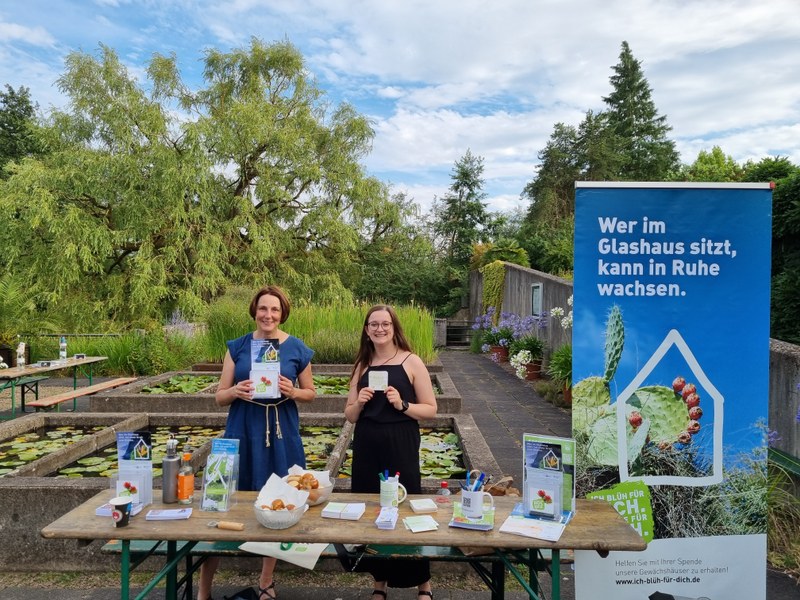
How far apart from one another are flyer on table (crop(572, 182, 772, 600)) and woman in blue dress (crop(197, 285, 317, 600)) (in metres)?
1.46

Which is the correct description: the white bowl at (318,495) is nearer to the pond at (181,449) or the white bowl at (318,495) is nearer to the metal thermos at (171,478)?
the metal thermos at (171,478)

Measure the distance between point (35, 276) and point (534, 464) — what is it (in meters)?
17.6

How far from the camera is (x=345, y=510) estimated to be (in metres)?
2.39

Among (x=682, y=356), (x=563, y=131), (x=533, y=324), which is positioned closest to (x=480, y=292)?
(x=533, y=324)

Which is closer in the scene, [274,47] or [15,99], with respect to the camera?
[274,47]

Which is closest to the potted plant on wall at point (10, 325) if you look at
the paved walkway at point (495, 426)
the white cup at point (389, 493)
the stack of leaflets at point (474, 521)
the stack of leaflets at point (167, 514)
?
the paved walkway at point (495, 426)

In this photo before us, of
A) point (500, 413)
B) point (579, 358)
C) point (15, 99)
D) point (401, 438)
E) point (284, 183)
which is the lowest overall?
point (500, 413)

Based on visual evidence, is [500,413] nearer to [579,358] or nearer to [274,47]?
[579,358]

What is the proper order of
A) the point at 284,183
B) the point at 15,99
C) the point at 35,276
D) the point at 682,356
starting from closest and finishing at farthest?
the point at 682,356, the point at 35,276, the point at 284,183, the point at 15,99

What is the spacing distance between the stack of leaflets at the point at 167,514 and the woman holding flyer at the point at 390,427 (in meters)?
0.87

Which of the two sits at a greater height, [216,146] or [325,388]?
[216,146]

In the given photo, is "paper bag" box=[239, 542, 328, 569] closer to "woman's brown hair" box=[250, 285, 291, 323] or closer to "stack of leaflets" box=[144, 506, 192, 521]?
"stack of leaflets" box=[144, 506, 192, 521]

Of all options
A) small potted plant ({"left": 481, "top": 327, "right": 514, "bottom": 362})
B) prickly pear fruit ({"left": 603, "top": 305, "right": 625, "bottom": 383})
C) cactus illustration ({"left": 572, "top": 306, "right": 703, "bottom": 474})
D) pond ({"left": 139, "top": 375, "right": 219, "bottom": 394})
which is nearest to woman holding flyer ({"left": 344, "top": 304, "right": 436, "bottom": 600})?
cactus illustration ({"left": 572, "top": 306, "right": 703, "bottom": 474})

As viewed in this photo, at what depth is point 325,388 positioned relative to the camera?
7.69 m
